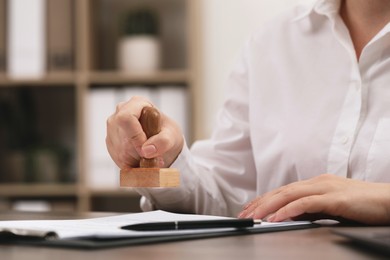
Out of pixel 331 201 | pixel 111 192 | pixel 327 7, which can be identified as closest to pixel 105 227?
pixel 331 201

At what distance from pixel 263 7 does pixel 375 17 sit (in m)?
1.56

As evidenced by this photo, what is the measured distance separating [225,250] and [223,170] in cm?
83

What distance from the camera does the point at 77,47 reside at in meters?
2.86

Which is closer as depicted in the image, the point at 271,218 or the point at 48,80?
the point at 271,218

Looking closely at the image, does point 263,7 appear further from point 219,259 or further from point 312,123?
point 219,259

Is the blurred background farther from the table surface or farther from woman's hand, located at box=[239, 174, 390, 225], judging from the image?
the table surface

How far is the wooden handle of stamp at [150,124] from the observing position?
1050mm

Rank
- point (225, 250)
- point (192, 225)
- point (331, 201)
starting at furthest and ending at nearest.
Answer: point (331, 201), point (192, 225), point (225, 250)

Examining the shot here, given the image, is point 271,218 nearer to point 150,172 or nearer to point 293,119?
point 150,172

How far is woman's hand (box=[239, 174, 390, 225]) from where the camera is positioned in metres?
0.99

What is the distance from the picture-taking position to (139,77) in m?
2.87

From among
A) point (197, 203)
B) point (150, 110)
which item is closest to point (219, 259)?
point (150, 110)

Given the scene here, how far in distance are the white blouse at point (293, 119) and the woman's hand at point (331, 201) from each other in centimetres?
29

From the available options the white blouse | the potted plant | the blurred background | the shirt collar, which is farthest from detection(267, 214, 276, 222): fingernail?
the potted plant
